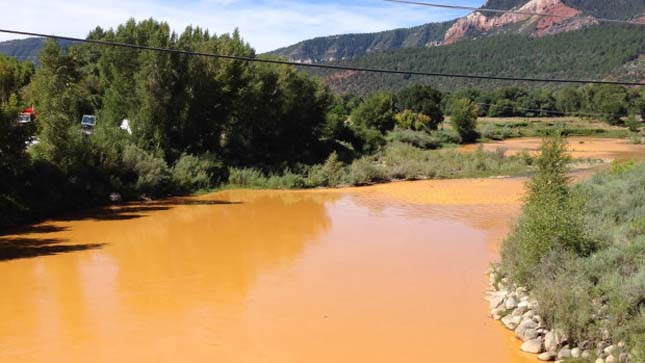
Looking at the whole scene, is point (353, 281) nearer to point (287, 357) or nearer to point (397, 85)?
point (287, 357)

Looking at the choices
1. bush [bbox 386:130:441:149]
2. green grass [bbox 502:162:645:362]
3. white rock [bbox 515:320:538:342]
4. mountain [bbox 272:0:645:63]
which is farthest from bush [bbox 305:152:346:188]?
mountain [bbox 272:0:645:63]

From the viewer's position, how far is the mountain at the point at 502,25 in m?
119

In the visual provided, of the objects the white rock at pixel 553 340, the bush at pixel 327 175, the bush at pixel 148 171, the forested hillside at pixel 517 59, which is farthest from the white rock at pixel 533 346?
the forested hillside at pixel 517 59

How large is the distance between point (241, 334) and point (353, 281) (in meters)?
4.08

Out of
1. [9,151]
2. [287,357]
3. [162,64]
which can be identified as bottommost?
[287,357]

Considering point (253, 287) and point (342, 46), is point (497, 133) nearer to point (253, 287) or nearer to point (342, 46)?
point (253, 287)

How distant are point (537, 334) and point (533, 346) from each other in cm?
30

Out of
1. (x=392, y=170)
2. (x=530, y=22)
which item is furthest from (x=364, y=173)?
(x=530, y=22)

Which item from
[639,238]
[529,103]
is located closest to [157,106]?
[639,238]

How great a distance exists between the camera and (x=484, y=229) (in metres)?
21.4

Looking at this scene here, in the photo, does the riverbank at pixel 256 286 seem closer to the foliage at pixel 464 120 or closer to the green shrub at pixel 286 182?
the green shrub at pixel 286 182

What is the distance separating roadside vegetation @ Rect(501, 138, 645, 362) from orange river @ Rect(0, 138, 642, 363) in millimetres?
1137

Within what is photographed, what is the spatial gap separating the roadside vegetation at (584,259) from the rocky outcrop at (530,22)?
95.2 metres

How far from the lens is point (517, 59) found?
104 metres
